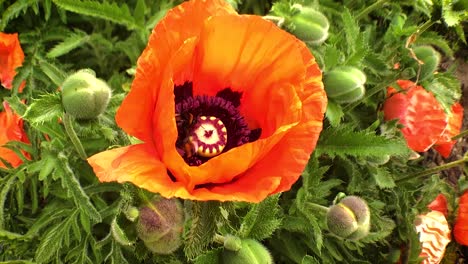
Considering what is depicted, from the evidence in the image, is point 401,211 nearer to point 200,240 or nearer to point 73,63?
point 200,240

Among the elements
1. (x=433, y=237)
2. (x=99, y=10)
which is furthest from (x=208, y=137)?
(x=433, y=237)

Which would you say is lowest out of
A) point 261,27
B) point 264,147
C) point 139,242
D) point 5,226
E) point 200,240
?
point 5,226

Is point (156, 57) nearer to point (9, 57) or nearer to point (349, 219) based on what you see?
point (349, 219)

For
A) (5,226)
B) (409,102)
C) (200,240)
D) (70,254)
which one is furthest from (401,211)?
(5,226)

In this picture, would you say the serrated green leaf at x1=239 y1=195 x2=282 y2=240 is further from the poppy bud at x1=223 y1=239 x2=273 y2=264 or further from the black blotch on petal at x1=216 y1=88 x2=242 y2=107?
the black blotch on petal at x1=216 y1=88 x2=242 y2=107

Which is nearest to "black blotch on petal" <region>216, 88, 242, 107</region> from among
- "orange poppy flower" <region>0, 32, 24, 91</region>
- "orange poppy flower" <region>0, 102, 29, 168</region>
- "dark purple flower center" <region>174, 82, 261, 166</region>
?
"dark purple flower center" <region>174, 82, 261, 166</region>

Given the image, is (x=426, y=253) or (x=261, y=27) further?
(x=426, y=253)
